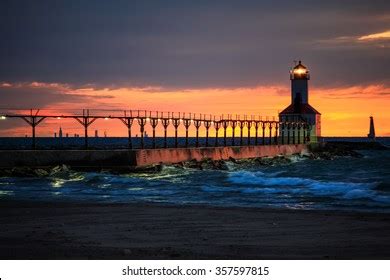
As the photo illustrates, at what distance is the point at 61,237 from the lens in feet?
40.6

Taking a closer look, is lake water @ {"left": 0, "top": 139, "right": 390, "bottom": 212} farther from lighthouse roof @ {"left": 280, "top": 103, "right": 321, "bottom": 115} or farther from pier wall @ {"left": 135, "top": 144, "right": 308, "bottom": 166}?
lighthouse roof @ {"left": 280, "top": 103, "right": 321, "bottom": 115}

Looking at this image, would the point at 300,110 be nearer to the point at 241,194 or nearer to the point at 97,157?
the point at 97,157

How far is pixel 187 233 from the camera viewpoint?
13305 mm

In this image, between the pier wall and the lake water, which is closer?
the lake water

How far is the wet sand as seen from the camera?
35.0 feet

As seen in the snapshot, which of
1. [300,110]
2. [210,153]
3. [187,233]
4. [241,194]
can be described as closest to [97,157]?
[210,153]

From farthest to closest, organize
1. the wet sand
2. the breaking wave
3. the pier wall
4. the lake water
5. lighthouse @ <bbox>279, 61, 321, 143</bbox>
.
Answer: lighthouse @ <bbox>279, 61, 321, 143</bbox>
the pier wall
the breaking wave
the lake water
the wet sand

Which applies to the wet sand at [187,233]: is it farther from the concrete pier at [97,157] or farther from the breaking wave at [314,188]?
the concrete pier at [97,157]

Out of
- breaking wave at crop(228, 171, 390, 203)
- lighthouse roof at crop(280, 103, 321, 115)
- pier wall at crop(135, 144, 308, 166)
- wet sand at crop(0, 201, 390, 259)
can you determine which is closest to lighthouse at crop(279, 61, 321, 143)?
lighthouse roof at crop(280, 103, 321, 115)

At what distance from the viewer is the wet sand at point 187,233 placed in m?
10.7

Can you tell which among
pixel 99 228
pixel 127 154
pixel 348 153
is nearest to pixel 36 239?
pixel 99 228

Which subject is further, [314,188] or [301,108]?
[301,108]

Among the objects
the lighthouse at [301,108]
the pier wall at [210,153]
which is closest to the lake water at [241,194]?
the pier wall at [210,153]

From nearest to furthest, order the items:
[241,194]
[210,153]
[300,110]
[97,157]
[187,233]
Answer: [187,233], [241,194], [97,157], [210,153], [300,110]
